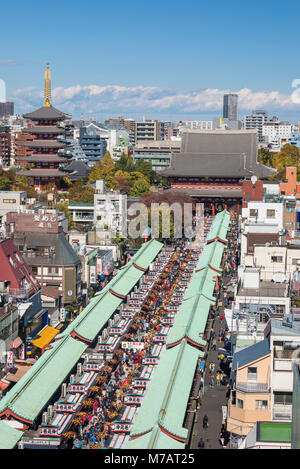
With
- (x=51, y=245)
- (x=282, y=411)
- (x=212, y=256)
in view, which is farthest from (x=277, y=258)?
(x=282, y=411)

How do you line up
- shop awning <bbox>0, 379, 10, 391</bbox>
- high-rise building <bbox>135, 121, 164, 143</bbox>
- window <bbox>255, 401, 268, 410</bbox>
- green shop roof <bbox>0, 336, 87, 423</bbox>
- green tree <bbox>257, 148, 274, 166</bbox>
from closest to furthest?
window <bbox>255, 401, 268, 410</bbox>
green shop roof <bbox>0, 336, 87, 423</bbox>
shop awning <bbox>0, 379, 10, 391</bbox>
green tree <bbox>257, 148, 274, 166</bbox>
high-rise building <bbox>135, 121, 164, 143</bbox>

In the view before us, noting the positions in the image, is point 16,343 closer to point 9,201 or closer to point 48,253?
point 48,253

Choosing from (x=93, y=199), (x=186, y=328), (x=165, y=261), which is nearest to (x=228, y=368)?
(x=186, y=328)

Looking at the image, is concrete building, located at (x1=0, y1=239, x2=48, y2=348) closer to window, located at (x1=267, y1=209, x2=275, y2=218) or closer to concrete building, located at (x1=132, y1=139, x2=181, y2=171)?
window, located at (x1=267, y1=209, x2=275, y2=218)

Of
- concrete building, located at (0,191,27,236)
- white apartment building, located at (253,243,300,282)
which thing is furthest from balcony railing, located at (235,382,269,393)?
concrete building, located at (0,191,27,236)

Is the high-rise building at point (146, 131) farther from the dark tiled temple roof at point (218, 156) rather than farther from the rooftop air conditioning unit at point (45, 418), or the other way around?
the rooftop air conditioning unit at point (45, 418)

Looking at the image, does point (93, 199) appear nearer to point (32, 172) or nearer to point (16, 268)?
point (32, 172)
